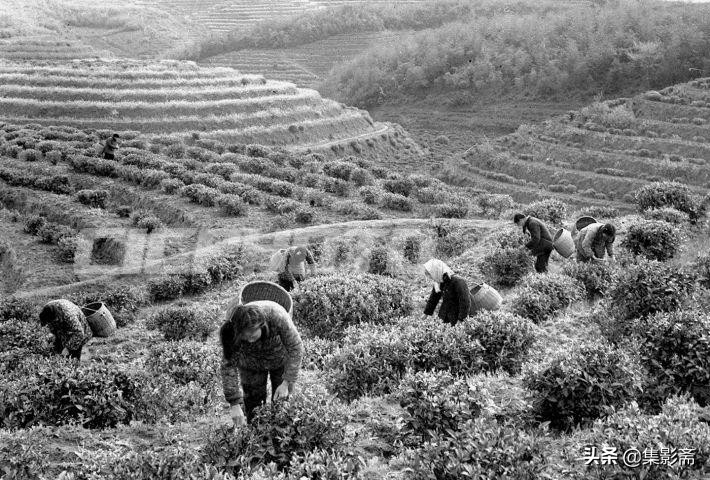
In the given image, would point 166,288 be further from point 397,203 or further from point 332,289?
point 397,203

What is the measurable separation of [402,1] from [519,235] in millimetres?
117626

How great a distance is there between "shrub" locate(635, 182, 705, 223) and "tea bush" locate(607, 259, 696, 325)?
9.50 metres

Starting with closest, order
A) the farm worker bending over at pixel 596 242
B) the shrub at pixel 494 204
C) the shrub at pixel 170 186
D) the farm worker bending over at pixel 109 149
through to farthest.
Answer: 1. the farm worker bending over at pixel 596 242
2. the shrub at pixel 494 204
3. the shrub at pixel 170 186
4. the farm worker bending over at pixel 109 149

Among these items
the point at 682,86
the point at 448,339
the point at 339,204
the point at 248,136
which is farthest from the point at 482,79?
the point at 448,339

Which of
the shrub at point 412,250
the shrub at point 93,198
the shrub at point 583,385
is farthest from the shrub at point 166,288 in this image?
the shrub at point 93,198

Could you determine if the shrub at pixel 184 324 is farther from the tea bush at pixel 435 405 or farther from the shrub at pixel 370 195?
the shrub at pixel 370 195

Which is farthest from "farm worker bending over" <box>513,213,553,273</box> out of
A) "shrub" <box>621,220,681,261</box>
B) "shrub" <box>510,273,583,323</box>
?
"shrub" <box>621,220,681,261</box>

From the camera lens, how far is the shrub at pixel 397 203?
2661 centimetres

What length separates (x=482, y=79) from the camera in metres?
81.1

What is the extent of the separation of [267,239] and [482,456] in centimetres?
1559

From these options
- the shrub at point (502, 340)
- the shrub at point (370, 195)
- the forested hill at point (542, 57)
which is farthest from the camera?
the forested hill at point (542, 57)

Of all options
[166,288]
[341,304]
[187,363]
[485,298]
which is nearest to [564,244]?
[485,298]

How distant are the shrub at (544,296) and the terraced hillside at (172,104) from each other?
37.3 metres

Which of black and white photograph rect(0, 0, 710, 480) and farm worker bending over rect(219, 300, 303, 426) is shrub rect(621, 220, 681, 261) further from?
farm worker bending over rect(219, 300, 303, 426)
